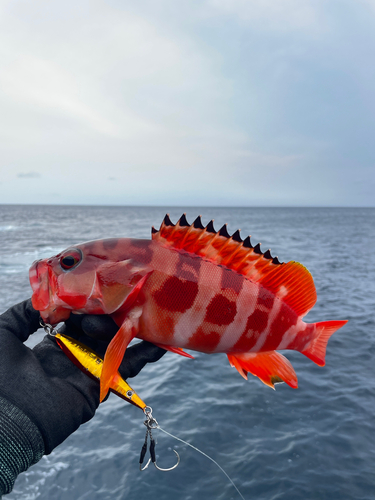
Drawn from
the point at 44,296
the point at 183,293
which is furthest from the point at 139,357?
the point at 44,296

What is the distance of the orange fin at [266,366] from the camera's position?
12.5 feet

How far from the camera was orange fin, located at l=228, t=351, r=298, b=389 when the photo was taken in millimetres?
3818

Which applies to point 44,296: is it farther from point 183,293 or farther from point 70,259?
point 183,293

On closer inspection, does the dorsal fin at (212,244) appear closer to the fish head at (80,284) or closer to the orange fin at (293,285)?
the orange fin at (293,285)

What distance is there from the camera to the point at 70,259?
3.50 metres

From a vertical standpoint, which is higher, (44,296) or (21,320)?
(44,296)

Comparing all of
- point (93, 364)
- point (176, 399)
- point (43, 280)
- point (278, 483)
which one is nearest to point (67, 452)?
point (176, 399)

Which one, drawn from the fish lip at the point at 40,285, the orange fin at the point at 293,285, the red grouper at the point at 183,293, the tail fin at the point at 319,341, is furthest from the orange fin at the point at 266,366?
the fish lip at the point at 40,285

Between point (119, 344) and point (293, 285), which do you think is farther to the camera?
point (293, 285)

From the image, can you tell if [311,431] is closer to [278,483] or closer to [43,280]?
[278,483]

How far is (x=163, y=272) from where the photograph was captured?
3.48m

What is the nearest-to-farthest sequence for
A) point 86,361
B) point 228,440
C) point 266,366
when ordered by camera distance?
point 86,361 → point 266,366 → point 228,440

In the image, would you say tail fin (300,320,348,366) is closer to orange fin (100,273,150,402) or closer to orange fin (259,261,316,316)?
orange fin (259,261,316,316)

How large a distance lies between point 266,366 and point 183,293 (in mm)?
1323
